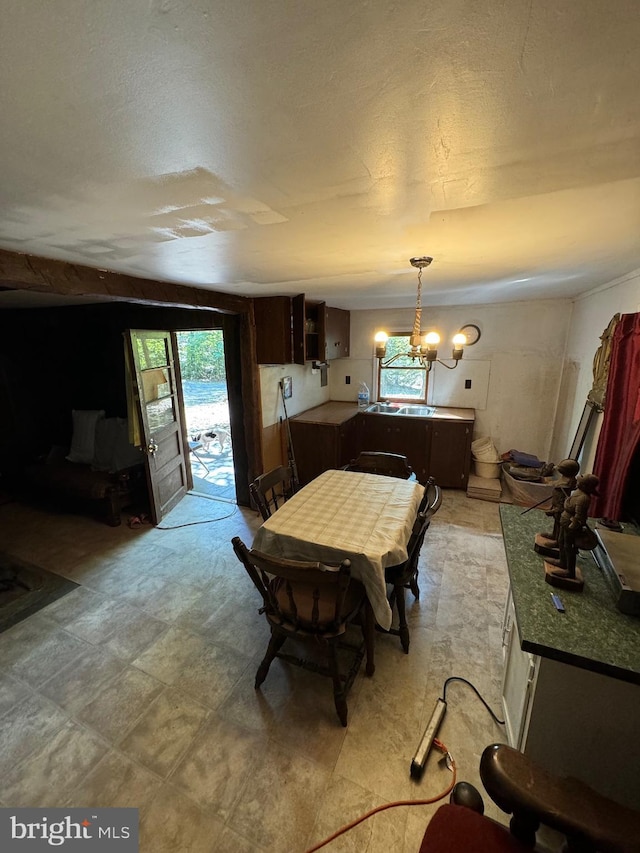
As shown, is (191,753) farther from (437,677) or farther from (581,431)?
(581,431)

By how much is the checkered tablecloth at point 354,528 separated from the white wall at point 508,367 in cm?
263

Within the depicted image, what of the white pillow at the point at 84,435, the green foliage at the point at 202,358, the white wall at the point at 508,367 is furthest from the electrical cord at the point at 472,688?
the green foliage at the point at 202,358

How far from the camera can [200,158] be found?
2.83 ft

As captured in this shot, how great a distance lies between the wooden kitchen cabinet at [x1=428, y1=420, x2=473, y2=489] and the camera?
4.16 m

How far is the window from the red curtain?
264cm

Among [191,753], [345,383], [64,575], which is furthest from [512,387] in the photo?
[64,575]

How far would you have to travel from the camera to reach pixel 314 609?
1.66 meters

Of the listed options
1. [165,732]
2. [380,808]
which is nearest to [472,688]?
[380,808]

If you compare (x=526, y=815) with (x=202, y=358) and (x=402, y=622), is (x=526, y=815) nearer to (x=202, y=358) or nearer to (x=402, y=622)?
(x=402, y=622)

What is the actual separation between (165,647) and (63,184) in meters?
2.42

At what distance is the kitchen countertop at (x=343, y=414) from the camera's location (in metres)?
4.18

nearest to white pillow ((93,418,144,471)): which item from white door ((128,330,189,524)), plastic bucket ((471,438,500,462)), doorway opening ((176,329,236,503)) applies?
white door ((128,330,189,524))

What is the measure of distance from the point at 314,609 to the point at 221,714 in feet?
2.52

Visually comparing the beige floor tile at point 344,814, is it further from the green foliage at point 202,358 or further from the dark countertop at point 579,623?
the green foliage at point 202,358
